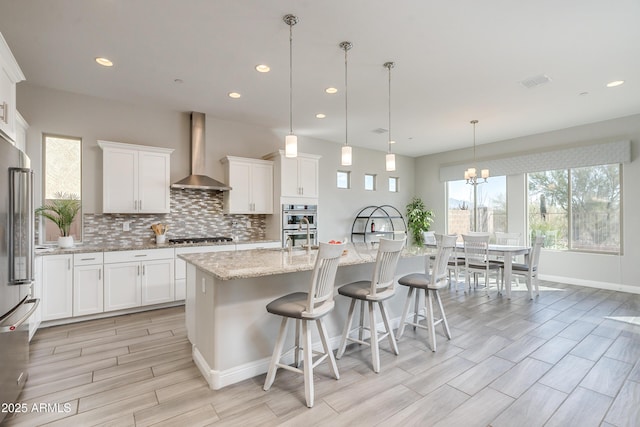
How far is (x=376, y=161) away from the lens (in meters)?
7.77

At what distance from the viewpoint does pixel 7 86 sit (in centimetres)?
237

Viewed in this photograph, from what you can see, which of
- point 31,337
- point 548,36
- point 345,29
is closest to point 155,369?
point 31,337

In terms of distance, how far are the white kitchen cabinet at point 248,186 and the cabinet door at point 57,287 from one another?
2.23 m

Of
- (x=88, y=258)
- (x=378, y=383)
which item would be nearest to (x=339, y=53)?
(x=378, y=383)

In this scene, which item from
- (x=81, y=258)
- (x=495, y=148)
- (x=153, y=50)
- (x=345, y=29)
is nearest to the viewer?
(x=345, y=29)

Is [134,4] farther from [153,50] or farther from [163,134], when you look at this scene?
[163,134]

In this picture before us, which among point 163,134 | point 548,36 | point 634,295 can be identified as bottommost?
point 634,295

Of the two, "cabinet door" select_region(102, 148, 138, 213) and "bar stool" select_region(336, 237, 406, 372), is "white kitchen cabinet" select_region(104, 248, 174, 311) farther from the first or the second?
"bar stool" select_region(336, 237, 406, 372)

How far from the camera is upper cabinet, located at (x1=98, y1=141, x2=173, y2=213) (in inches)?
164

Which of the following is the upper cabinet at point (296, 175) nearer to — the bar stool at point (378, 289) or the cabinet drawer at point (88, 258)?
the cabinet drawer at point (88, 258)

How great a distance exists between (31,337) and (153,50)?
10.7 ft

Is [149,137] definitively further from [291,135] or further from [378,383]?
[378,383]

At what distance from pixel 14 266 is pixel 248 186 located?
3.48m

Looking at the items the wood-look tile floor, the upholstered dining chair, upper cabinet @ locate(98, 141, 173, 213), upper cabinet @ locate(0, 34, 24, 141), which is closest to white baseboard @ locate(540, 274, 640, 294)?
the upholstered dining chair
